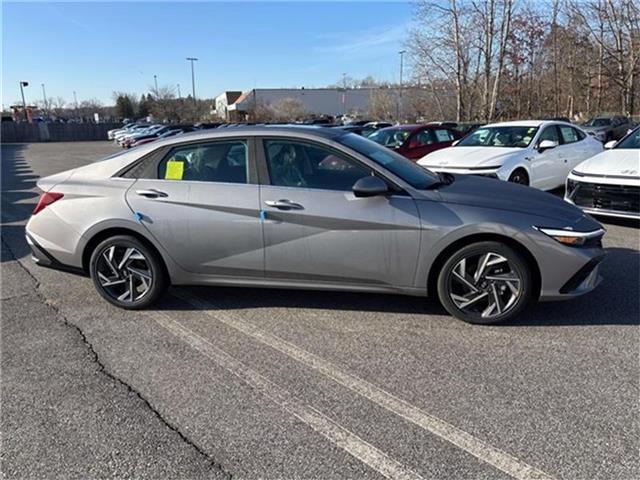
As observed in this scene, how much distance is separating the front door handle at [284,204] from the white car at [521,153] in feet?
15.4

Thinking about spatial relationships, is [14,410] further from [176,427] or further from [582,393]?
[582,393]

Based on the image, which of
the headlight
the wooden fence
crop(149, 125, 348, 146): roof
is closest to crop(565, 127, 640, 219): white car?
the headlight

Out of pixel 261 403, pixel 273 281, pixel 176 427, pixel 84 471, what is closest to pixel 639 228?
pixel 273 281

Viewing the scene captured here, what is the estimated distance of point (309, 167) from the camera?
3.73 meters

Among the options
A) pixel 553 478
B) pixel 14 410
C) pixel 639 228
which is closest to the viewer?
pixel 553 478

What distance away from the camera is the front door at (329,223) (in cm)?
353

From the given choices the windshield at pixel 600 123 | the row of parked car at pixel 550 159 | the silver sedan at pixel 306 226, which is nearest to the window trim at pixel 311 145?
the silver sedan at pixel 306 226

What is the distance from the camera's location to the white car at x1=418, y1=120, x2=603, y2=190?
24.9ft

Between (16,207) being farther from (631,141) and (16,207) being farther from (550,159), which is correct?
(631,141)

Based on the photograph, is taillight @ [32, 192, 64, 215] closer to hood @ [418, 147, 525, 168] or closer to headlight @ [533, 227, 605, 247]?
headlight @ [533, 227, 605, 247]

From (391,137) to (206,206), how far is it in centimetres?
835

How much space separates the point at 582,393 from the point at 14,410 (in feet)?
11.3

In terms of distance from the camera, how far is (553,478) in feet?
6.81

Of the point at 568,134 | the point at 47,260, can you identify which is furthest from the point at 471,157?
the point at 47,260
